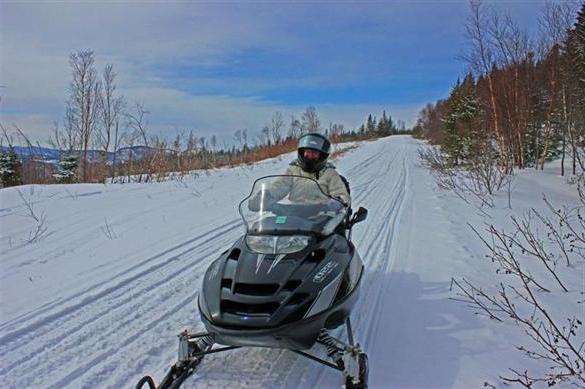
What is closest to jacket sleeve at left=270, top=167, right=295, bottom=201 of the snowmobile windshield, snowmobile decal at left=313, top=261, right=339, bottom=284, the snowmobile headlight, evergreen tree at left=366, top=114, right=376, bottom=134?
the snowmobile windshield

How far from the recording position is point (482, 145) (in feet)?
43.8

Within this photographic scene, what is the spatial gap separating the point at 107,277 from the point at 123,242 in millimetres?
1426

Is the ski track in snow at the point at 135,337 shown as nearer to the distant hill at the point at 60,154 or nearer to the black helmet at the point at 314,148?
the black helmet at the point at 314,148

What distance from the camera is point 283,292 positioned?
101 inches

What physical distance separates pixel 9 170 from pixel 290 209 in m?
14.9

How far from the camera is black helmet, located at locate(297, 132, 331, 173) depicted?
4.47 metres

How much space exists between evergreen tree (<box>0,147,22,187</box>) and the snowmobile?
14.5 m

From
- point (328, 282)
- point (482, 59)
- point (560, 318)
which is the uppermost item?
point (482, 59)

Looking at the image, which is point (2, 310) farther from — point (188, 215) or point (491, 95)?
point (491, 95)

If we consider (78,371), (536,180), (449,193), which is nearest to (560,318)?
(78,371)

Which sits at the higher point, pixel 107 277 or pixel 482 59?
pixel 482 59

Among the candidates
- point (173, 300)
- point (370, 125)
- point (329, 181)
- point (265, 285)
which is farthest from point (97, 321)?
point (370, 125)

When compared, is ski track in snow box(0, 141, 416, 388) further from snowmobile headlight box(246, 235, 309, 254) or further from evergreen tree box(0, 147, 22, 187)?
evergreen tree box(0, 147, 22, 187)

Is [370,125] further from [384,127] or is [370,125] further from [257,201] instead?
[257,201]
